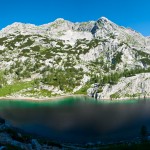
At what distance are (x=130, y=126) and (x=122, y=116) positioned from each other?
75.7ft

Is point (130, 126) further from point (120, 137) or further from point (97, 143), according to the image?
point (97, 143)

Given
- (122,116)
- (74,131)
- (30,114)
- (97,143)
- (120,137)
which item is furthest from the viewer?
(30,114)

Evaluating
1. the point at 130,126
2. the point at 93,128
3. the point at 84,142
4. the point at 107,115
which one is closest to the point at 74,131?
the point at 93,128

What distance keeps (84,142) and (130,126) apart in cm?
2779

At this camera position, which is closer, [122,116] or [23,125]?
[23,125]

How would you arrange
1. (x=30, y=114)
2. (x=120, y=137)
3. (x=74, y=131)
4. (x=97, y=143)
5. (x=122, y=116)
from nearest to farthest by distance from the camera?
(x=97, y=143), (x=120, y=137), (x=74, y=131), (x=122, y=116), (x=30, y=114)

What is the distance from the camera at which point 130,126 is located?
109 m

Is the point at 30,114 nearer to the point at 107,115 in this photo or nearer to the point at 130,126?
the point at 107,115

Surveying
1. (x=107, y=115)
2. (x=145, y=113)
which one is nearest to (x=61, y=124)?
(x=107, y=115)

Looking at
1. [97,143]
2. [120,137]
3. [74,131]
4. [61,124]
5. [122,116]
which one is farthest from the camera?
[122,116]

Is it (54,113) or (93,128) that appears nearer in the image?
(93,128)

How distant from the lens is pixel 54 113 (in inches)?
5866

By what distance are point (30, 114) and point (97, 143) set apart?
69188mm

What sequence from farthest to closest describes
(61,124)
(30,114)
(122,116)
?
(30,114) < (122,116) < (61,124)
